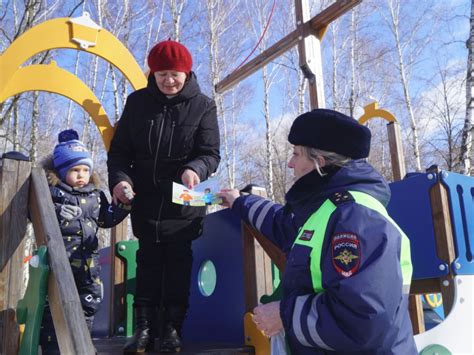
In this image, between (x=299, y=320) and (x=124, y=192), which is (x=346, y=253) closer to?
(x=299, y=320)

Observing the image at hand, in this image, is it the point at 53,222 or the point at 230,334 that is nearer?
the point at 53,222

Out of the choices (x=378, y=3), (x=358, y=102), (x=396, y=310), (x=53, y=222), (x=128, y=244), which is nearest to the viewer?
(x=396, y=310)

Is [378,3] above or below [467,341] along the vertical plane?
above

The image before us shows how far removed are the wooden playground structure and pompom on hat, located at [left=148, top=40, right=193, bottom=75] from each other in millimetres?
940

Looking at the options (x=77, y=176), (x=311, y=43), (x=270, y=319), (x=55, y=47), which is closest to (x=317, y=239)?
(x=270, y=319)

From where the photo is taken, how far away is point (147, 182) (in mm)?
3012

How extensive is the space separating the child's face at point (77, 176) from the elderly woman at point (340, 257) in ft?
5.71

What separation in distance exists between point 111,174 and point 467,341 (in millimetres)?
2531

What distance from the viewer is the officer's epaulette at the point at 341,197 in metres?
1.72

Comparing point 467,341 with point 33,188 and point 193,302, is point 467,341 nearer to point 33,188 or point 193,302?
point 193,302

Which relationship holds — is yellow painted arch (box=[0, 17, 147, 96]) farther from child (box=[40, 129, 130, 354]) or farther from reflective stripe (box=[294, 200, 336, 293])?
reflective stripe (box=[294, 200, 336, 293])

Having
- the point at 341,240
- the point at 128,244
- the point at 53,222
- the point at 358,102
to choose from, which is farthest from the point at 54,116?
the point at 341,240

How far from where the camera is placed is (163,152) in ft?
9.91

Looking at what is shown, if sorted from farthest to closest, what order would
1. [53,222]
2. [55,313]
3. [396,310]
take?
[53,222] < [55,313] < [396,310]
